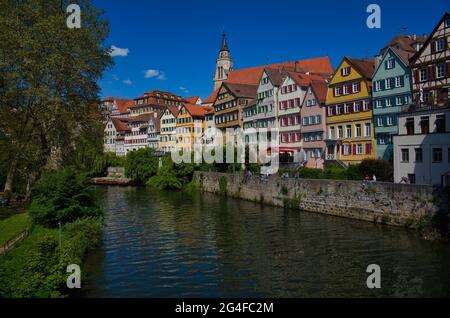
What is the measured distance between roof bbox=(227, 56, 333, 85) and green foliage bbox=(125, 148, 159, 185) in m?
26.2

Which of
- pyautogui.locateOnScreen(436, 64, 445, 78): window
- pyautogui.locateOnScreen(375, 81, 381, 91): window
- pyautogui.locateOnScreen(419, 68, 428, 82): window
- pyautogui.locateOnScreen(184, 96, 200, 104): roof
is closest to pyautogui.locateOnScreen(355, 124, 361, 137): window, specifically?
pyautogui.locateOnScreen(375, 81, 381, 91): window

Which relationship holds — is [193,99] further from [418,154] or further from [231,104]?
[418,154]

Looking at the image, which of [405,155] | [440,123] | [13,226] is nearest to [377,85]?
[405,155]

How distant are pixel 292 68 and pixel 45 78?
6070 cm

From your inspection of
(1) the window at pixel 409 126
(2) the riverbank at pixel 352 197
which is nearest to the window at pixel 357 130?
(2) the riverbank at pixel 352 197

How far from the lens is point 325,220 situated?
35.2 meters

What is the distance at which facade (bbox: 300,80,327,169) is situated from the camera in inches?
2233

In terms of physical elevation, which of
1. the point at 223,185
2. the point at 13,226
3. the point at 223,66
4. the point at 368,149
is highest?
the point at 223,66

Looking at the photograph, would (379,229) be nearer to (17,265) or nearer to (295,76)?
(17,265)

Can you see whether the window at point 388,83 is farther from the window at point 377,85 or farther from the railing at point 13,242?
the railing at point 13,242

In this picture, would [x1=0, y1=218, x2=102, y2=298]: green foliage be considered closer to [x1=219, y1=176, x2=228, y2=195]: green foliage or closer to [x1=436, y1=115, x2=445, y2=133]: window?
[x1=436, y1=115, x2=445, y2=133]: window

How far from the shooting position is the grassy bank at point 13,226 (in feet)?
72.5

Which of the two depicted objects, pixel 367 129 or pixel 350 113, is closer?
pixel 367 129

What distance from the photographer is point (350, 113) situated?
52.5m
